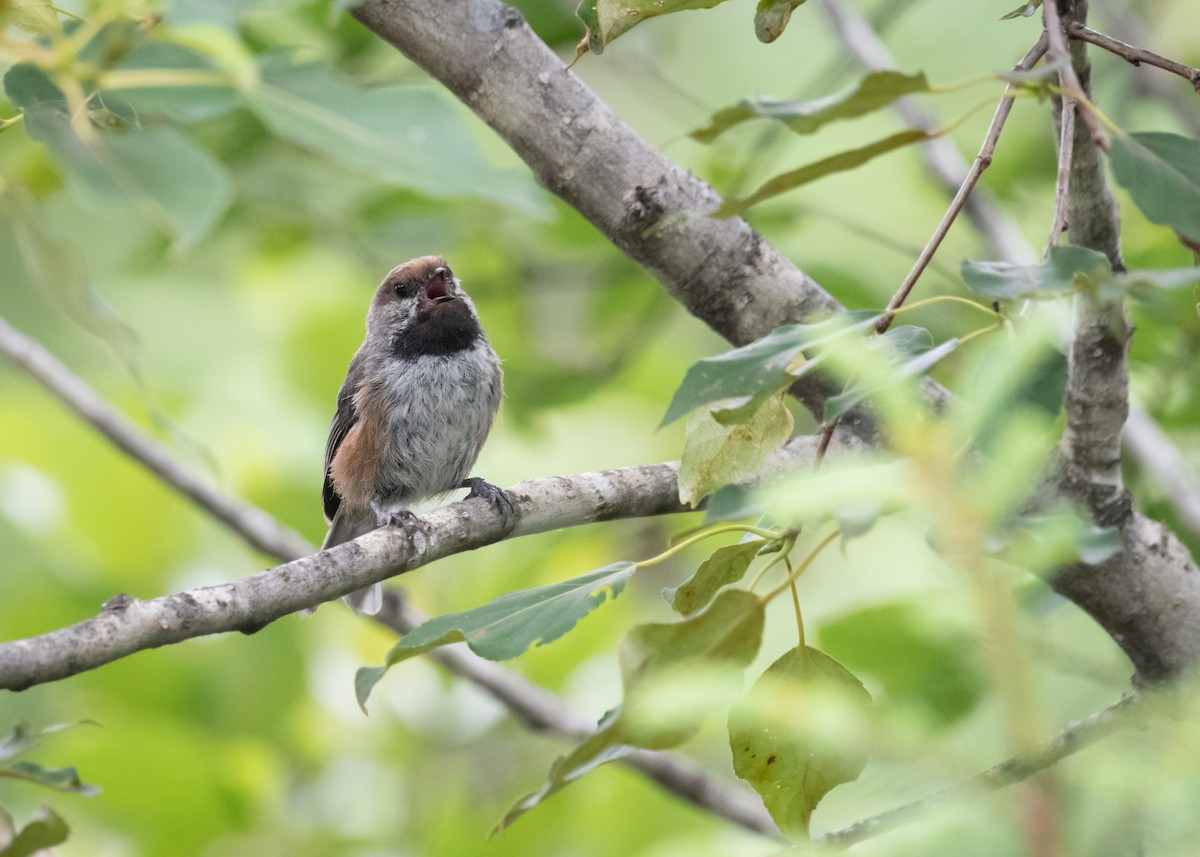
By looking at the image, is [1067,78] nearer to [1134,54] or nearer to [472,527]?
[1134,54]

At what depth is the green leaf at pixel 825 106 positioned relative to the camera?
4.10 feet

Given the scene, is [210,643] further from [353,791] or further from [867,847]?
[867,847]

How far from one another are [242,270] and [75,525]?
1.64m

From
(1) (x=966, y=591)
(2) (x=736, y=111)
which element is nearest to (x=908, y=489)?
(1) (x=966, y=591)

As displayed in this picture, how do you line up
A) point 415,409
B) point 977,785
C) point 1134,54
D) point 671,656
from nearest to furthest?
point 977,785 < point 671,656 < point 1134,54 < point 415,409

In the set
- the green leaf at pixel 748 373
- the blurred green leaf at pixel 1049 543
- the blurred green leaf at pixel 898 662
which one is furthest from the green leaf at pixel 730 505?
the blurred green leaf at pixel 898 662

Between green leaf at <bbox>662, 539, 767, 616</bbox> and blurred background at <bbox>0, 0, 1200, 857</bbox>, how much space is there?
37 cm

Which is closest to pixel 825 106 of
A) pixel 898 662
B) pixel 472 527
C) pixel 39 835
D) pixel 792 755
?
pixel 792 755

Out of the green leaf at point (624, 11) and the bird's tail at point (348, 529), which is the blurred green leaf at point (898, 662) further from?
the bird's tail at point (348, 529)

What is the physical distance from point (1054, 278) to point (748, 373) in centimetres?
35

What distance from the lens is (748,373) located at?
4.58ft

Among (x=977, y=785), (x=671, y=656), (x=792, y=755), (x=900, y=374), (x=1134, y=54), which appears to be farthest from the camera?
(x=1134, y=54)

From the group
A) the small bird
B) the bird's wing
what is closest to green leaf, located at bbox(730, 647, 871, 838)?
the small bird

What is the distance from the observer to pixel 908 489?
83 centimetres
